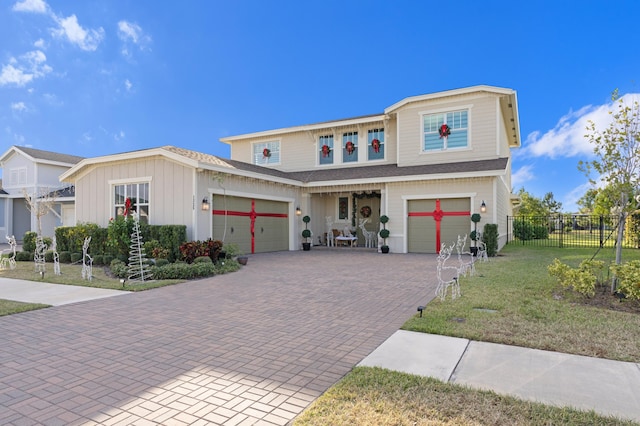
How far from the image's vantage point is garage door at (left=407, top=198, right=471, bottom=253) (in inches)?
598

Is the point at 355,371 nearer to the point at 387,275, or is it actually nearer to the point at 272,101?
the point at 387,275

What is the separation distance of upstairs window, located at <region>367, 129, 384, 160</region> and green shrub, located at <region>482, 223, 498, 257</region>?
21.4 feet

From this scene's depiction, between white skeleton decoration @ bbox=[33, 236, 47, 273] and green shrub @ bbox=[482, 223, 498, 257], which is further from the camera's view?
green shrub @ bbox=[482, 223, 498, 257]

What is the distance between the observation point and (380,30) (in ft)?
64.8

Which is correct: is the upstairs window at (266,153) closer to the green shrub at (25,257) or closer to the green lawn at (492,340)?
the green shrub at (25,257)

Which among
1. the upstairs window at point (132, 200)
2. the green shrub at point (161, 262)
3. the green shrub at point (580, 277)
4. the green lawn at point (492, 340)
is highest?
the upstairs window at point (132, 200)

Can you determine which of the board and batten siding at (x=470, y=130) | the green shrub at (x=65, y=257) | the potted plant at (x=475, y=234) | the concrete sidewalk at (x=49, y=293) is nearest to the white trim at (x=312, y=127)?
the board and batten siding at (x=470, y=130)

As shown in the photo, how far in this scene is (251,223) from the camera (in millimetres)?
15523

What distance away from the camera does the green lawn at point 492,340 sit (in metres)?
2.74

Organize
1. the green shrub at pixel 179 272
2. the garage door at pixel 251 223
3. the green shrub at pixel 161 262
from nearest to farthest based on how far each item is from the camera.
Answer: the green shrub at pixel 179 272
the green shrub at pixel 161 262
the garage door at pixel 251 223

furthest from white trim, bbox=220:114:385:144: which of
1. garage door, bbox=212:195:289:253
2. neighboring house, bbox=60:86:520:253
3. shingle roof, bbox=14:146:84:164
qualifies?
shingle roof, bbox=14:146:84:164

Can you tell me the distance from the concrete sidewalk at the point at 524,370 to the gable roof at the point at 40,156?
94.9ft

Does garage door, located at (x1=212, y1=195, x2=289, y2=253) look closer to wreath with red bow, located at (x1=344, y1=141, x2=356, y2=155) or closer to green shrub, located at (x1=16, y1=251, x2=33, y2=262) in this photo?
wreath with red bow, located at (x1=344, y1=141, x2=356, y2=155)

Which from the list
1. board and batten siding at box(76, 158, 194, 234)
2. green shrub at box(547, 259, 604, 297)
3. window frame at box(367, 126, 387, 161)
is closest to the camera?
green shrub at box(547, 259, 604, 297)
